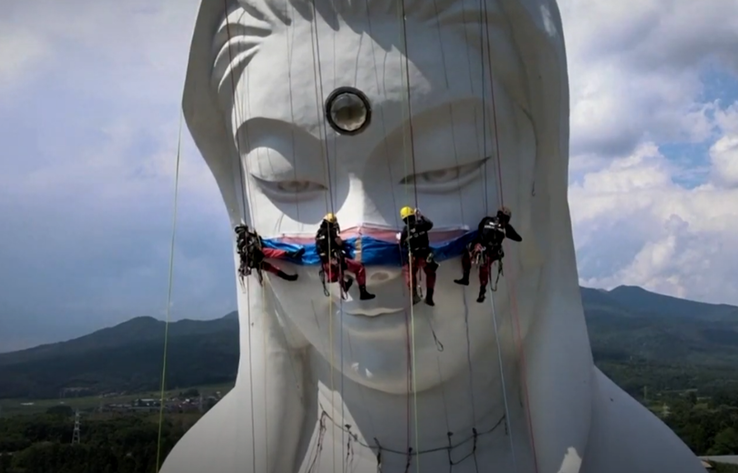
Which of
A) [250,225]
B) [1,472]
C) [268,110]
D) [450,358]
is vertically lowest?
[1,472]

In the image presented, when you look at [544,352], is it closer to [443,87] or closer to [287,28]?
[443,87]

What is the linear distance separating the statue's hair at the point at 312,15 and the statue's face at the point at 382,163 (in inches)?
3.3

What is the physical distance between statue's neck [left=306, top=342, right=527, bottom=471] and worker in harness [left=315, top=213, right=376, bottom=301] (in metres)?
1.36

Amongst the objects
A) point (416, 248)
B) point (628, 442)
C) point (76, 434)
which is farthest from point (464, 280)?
point (76, 434)

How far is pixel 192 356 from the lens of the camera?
2022 centimetres

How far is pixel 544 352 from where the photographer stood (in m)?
6.30

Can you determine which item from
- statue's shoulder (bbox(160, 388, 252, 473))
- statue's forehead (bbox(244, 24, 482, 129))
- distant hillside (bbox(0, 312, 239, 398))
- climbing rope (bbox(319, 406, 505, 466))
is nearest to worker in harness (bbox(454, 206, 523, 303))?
statue's forehead (bbox(244, 24, 482, 129))

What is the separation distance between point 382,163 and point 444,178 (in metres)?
0.48

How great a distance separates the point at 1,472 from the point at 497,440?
37.8 feet

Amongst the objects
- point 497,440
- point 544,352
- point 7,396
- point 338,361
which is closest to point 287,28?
point 338,361

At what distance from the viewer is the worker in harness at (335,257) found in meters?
5.39

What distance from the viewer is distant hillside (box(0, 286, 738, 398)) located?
60.1 ft

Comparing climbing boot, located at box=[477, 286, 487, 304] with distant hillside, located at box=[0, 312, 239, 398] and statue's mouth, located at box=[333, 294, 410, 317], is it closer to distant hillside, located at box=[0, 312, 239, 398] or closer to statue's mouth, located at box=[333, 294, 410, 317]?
statue's mouth, located at box=[333, 294, 410, 317]

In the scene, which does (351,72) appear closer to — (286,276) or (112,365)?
(286,276)
